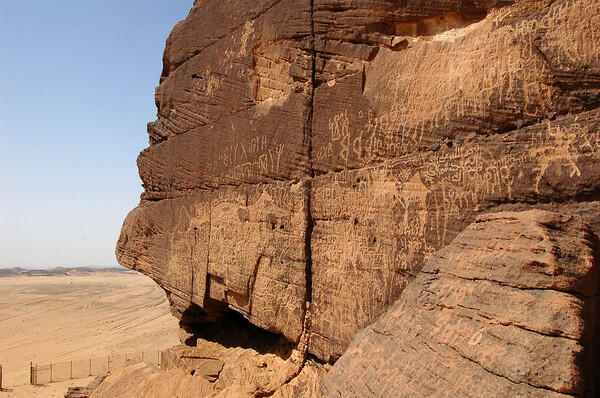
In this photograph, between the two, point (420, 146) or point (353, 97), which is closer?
point (420, 146)

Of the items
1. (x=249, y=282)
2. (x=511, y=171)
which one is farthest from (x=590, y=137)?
(x=249, y=282)

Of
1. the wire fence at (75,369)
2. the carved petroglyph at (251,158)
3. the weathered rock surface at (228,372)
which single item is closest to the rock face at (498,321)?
the weathered rock surface at (228,372)

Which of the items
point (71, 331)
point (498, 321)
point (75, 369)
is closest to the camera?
point (498, 321)

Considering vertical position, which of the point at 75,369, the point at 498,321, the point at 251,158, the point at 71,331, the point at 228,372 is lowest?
the point at 71,331

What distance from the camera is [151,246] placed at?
773cm

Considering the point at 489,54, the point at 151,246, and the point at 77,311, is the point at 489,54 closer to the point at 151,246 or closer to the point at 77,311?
the point at 151,246

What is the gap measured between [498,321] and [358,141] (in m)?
2.17

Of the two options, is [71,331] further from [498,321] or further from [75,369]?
[498,321]

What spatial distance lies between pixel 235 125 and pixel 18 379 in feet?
46.1

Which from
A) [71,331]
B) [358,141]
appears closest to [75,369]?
[71,331]

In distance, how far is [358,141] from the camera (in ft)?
14.6

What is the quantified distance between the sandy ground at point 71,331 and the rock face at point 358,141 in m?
11.1

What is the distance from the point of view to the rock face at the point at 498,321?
2.50 metres

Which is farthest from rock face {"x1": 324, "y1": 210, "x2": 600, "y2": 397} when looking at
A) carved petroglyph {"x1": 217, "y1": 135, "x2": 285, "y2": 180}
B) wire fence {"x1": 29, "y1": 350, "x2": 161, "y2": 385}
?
wire fence {"x1": 29, "y1": 350, "x2": 161, "y2": 385}
